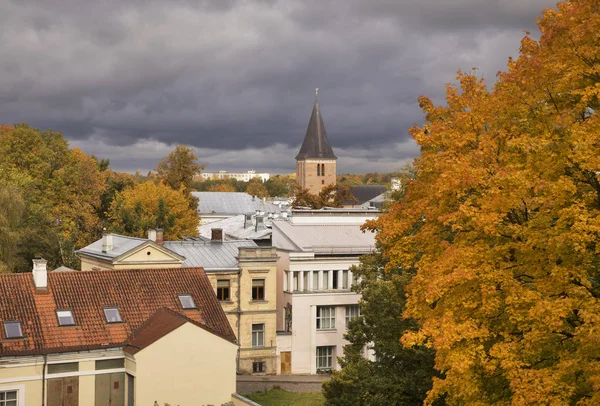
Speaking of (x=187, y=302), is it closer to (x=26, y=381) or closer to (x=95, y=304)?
(x=95, y=304)

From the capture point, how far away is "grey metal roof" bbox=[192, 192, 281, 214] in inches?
5389

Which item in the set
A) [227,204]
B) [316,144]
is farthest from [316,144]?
[227,204]

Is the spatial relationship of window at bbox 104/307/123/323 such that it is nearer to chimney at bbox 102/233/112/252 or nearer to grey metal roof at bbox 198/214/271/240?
chimney at bbox 102/233/112/252

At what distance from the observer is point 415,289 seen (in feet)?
71.3

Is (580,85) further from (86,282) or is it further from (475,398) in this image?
(86,282)

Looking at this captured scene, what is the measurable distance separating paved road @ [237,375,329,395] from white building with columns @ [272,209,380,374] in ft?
5.16

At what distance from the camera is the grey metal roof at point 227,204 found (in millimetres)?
A: 136875

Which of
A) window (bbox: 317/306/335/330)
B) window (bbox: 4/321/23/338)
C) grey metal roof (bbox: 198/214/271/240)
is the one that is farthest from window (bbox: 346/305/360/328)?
window (bbox: 4/321/23/338)

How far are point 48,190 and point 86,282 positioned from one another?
40.6 m

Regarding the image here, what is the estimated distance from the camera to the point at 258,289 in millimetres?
52969

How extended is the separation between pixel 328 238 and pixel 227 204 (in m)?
81.5

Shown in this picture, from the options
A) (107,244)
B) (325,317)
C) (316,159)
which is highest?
(316,159)

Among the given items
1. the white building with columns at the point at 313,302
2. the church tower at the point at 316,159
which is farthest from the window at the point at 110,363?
the church tower at the point at 316,159

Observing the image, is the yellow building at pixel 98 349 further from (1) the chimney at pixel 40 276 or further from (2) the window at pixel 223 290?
(2) the window at pixel 223 290
